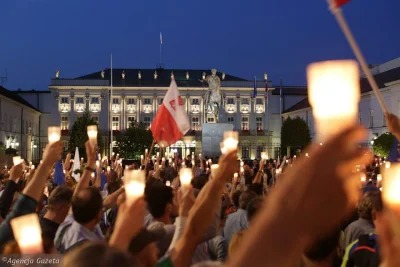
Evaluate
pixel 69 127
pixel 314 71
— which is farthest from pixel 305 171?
pixel 69 127

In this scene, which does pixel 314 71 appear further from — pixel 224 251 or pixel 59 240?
pixel 224 251

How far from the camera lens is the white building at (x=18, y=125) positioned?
2282 inches

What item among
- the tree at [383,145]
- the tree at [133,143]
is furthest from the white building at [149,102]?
the tree at [383,145]

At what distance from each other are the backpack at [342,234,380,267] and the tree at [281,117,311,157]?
5855cm

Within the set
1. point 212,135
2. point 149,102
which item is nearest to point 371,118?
point 212,135

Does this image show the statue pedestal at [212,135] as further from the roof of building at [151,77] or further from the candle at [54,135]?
the roof of building at [151,77]

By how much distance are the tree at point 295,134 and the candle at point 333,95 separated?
61180 mm

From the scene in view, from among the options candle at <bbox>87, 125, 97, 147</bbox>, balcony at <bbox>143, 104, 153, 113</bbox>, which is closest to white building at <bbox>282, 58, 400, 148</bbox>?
balcony at <bbox>143, 104, 153, 113</bbox>

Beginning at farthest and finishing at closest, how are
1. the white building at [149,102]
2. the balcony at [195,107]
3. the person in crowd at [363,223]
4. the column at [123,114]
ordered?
1. the balcony at [195,107]
2. the column at [123,114]
3. the white building at [149,102]
4. the person in crowd at [363,223]

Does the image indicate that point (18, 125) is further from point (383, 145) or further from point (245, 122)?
point (383, 145)

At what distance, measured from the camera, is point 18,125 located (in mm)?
65875

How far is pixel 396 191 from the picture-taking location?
161 centimetres

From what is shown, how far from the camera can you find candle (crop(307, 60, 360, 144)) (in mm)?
1042

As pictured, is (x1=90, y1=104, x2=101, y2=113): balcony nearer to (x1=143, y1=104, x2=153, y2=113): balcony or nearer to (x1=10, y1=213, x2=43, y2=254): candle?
A: (x1=143, y1=104, x2=153, y2=113): balcony
